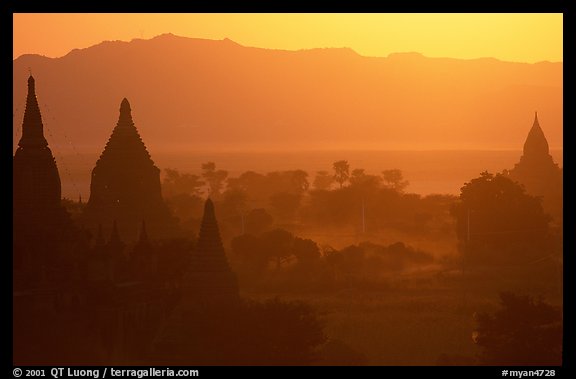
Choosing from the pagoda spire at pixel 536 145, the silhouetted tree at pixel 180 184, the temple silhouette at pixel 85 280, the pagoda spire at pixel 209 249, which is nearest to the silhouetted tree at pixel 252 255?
the temple silhouette at pixel 85 280

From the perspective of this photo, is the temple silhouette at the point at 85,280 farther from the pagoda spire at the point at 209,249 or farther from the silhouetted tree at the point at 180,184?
the silhouetted tree at the point at 180,184

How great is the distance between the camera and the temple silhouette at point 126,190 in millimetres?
49844

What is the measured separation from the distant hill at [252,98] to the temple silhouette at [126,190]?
8666 cm

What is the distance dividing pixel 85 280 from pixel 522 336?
33.8 ft

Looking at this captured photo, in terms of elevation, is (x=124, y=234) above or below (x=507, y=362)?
above

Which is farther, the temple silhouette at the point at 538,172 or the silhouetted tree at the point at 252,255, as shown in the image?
the temple silhouette at the point at 538,172

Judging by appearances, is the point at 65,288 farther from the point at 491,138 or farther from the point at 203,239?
the point at 491,138

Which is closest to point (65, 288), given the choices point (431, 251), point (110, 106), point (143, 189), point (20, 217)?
point (20, 217)

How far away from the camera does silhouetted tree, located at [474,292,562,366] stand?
3528cm

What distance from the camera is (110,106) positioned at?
14362 centimetres

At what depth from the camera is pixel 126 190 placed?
50.7 meters

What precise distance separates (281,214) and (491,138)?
368 feet

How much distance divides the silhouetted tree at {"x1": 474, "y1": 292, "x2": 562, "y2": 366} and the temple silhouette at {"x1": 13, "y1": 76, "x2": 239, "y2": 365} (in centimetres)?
637
